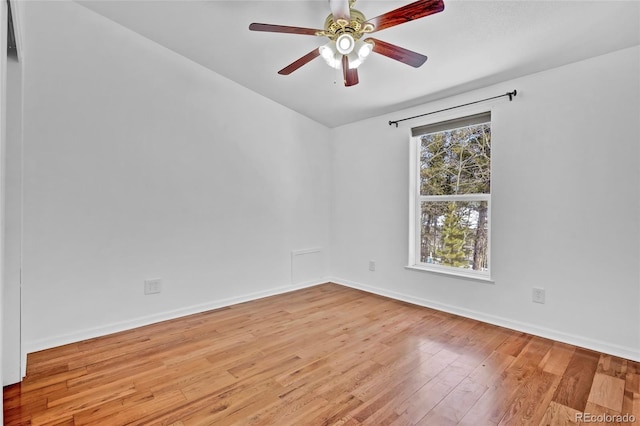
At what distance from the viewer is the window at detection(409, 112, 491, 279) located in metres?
3.07

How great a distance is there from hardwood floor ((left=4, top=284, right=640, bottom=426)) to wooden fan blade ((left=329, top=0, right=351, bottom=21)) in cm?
218

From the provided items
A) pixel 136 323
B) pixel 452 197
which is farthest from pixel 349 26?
pixel 136 323

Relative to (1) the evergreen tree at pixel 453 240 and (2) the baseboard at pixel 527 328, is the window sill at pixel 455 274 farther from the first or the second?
(2) the baseboard at pixel 527 328

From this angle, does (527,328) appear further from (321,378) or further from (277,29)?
(277,29)

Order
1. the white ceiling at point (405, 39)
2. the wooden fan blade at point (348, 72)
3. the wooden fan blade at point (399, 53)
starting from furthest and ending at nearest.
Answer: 1. the wooden fan blade at point (348, 72)
2. the white ceiling at point (405, 39)
3. the wooden fan blade at point (399, 53)

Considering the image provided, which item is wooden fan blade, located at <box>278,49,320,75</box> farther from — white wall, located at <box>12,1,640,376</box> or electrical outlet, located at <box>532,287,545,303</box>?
electrical outlet, located at <box>532,287,545,303</box>

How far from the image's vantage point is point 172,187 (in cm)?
303

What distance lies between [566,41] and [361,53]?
150cm

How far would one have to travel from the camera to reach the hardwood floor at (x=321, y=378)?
1.65m

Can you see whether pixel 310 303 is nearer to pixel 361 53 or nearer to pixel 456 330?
pixel 456 330

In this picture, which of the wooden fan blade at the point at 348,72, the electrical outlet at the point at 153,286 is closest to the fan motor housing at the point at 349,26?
Answer: the wooden fan blade at the point at 348,72

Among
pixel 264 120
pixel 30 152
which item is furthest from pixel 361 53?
pixel 30 152

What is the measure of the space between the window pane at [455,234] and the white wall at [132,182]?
68.4 inches

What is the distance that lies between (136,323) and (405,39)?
3.27 meters
